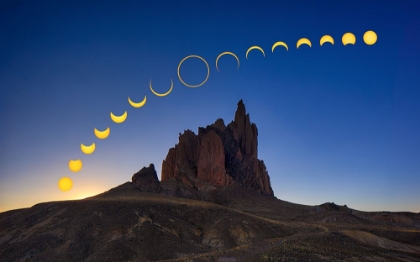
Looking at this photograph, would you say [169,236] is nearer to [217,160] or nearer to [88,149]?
[88,149]

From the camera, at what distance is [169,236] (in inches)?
3100

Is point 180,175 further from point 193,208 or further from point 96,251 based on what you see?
point 96,251

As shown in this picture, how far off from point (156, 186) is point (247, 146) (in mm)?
71482

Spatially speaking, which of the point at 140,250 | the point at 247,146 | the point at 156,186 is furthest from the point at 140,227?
the point at 247,146

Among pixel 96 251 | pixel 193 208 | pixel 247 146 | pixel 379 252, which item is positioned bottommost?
pixel 96 251

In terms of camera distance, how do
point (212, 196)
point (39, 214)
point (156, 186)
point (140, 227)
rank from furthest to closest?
point (212, 196)
point (156, 186)
point (39, 214)
point (140, 227)

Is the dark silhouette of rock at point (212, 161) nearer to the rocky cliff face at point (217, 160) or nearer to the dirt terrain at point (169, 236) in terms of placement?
the rocky cliff face at point (217, 160)

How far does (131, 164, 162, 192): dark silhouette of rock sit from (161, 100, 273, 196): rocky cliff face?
16.4 m

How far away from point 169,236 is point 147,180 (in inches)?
2495

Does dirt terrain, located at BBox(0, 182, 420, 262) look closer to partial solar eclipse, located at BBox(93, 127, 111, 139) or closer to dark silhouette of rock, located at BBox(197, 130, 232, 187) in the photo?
partial solar eclipse, located at BBox(93, 127, 111, 139)

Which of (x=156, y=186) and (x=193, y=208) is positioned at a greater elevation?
(x=156, y=186)

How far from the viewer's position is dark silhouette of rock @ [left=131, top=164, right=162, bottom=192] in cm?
13588

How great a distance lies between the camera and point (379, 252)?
6350cm

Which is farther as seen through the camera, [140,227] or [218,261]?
[140,227]
